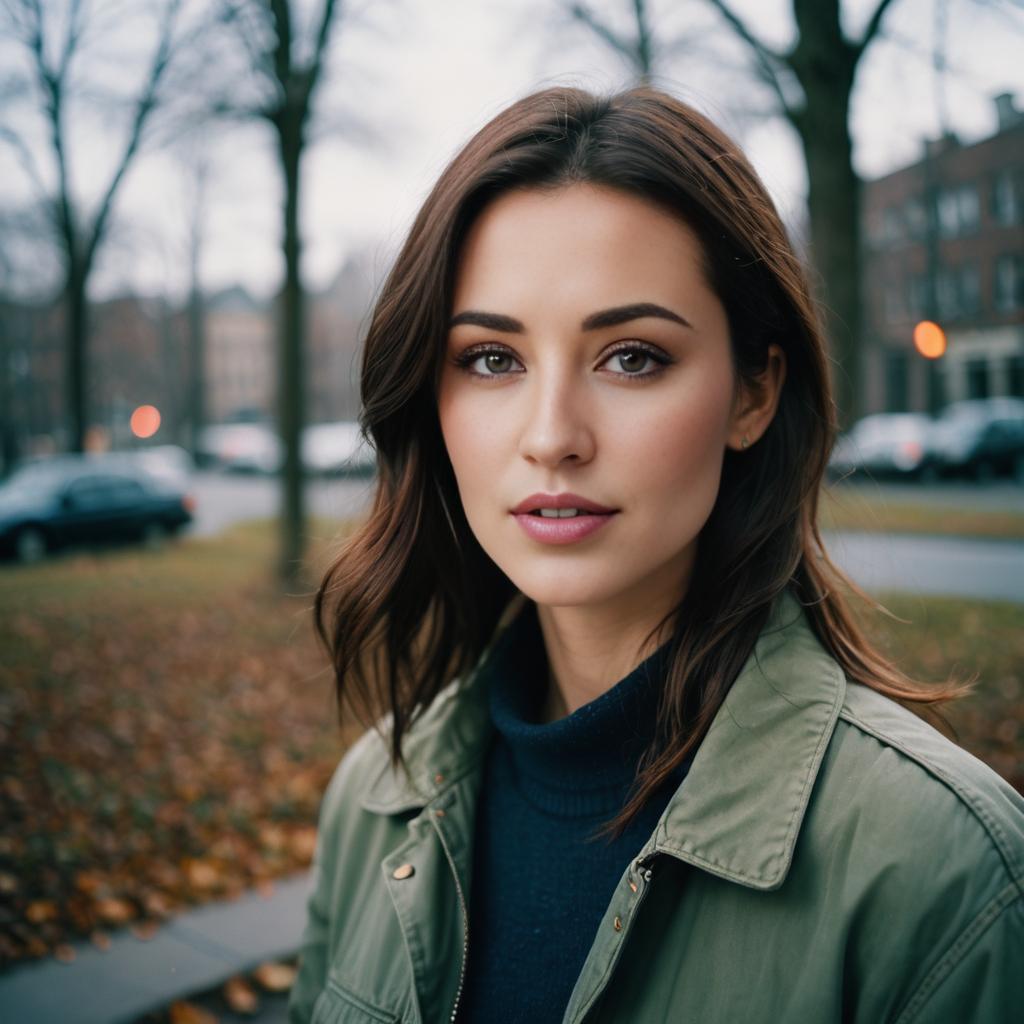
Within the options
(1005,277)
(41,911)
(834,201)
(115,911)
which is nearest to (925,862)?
(115,911)

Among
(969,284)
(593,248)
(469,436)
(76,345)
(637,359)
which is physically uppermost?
(969,284)

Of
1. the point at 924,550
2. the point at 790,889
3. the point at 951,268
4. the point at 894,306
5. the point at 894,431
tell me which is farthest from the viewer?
the point at 894,306

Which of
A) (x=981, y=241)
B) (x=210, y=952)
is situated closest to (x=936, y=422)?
(x=981, y=241)

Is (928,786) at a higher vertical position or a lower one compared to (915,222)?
lower

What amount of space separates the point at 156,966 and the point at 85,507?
590 inches

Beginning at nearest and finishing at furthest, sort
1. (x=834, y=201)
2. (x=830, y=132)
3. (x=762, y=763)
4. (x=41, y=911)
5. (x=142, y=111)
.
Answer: (x=762, y=763) < (x=41, y=911) < (x=830, y=132) < (x=834, y=201) < (x=142, y=111)

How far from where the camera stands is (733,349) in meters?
1.73

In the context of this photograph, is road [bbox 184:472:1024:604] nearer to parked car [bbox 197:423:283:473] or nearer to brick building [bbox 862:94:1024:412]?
brick building [bbox 862:94:1024:412]

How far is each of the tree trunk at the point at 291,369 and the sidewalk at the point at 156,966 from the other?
6.49 metres

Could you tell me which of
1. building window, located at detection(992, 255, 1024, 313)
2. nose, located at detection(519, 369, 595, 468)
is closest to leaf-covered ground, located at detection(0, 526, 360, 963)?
nose, located at detection(519, 369, 595, 468)

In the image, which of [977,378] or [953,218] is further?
[977,378]

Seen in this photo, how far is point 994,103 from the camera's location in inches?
228

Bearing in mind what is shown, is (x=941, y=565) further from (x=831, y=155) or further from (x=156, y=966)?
(x=156, y=966)

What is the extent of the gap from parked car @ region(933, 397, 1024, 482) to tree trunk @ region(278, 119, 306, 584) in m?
19.5
